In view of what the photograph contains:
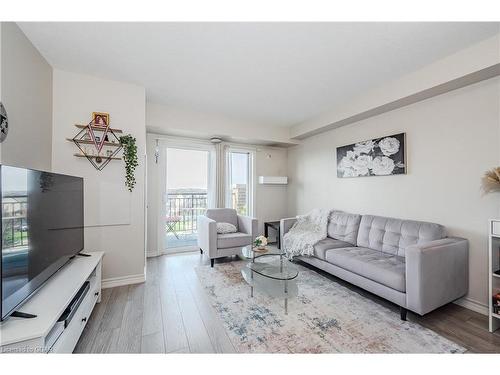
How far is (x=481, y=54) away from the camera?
1.95m

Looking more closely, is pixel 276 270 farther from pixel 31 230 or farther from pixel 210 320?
pixel 31 230

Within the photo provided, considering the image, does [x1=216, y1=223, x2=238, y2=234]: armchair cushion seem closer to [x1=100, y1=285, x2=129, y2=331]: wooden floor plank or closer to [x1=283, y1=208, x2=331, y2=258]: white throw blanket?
[x1=283, y1=208, x2=331, y2=258]: white throw blanket

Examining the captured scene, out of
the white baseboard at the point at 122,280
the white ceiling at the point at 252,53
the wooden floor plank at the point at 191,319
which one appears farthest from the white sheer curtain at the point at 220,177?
the white baseboard at the point at 122,280

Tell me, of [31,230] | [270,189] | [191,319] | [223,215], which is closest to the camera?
[31,230]

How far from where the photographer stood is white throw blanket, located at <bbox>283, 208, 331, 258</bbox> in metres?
3.11

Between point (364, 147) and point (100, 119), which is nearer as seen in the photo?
point (100, 119)

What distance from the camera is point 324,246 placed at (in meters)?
2.95

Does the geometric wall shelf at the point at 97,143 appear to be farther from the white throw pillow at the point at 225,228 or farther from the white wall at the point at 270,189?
the white wall at the point at 270,189

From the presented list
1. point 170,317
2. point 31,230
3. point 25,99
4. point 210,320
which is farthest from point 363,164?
point 25,99

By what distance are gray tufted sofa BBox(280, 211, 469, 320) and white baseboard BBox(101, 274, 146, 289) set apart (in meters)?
2.19

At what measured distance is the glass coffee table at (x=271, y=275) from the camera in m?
2.15

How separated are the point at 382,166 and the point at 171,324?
3121 mm

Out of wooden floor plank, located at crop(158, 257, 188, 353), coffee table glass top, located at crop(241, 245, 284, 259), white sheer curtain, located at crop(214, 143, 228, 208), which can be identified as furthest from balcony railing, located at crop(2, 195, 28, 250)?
white sheer curtain, located at crop(214, 143, 228, 208)
